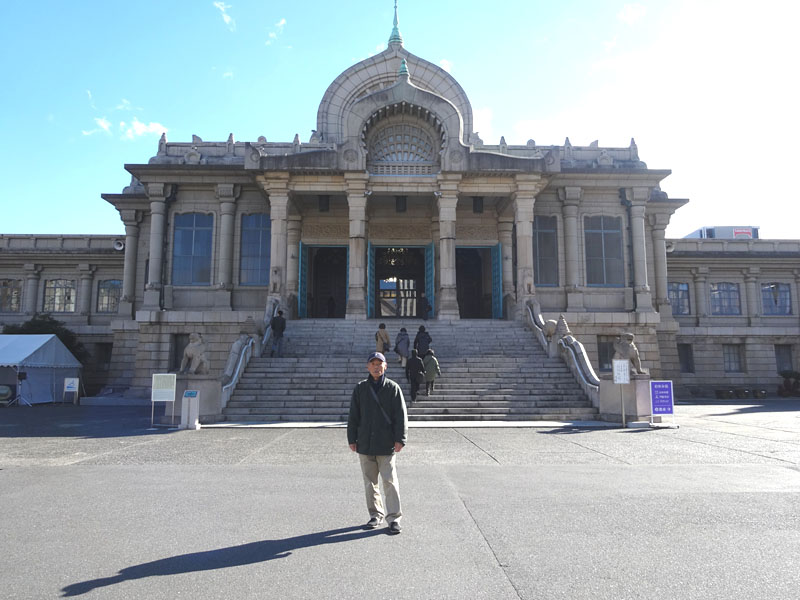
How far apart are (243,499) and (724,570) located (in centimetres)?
475

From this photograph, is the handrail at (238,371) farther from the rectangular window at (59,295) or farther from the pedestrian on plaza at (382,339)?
the rectangular window at (59,295)

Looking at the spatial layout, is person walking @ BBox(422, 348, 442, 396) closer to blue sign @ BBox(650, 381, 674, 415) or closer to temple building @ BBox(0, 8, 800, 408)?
blue sign @ BBox(650, 381, 674, 415)

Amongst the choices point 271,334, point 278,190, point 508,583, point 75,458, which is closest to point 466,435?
point 75,458

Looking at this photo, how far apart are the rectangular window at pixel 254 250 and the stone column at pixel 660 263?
745 inches

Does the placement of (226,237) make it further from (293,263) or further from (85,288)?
(85,288)

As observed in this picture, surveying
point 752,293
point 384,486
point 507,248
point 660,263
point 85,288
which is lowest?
point 384,486

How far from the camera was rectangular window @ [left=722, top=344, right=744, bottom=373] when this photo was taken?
103ft

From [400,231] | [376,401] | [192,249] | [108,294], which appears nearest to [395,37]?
[400,231]

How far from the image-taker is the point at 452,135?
23.1 metres

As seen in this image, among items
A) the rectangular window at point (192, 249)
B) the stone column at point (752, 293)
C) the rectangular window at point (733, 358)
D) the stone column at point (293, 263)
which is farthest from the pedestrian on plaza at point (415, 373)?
the stone column at point (752, 293)

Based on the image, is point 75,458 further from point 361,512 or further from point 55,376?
point 55,376

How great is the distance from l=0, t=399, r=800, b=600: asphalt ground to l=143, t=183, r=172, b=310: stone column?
14972 mm

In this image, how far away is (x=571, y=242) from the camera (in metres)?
25.1

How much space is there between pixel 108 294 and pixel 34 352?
10.2 metres
